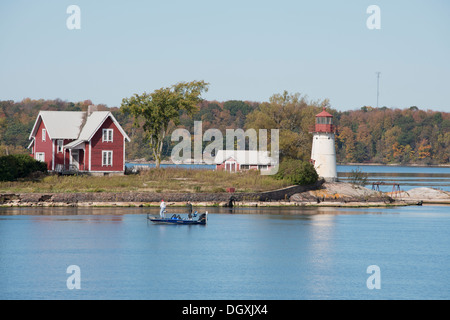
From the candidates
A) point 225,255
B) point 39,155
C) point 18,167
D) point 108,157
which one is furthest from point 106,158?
point 225,255

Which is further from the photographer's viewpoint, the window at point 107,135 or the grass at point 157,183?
the window at point 107,135

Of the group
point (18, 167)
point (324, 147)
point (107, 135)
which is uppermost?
point (107, 135)

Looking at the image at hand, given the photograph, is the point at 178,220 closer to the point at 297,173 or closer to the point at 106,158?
the point at 106,158

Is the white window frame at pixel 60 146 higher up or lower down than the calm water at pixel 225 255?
higher up

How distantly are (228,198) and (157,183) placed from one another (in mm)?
7517

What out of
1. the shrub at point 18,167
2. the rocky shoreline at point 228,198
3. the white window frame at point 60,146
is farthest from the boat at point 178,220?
the white window frame at point 60,146

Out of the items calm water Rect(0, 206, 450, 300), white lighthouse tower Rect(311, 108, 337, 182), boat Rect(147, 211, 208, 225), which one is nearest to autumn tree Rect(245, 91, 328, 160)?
white lighthouse tower Rect(311, 108, 337, 182)

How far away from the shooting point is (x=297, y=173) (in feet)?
246

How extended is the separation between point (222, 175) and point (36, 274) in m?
37.5

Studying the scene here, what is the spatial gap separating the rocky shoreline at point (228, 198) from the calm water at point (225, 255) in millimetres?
1035

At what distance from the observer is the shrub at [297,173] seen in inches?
2950

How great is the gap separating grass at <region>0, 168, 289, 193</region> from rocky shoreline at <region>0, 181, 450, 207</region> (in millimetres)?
920

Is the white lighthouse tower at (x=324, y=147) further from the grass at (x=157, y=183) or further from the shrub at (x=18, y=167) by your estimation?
the shrub at (x=18, y=167)
